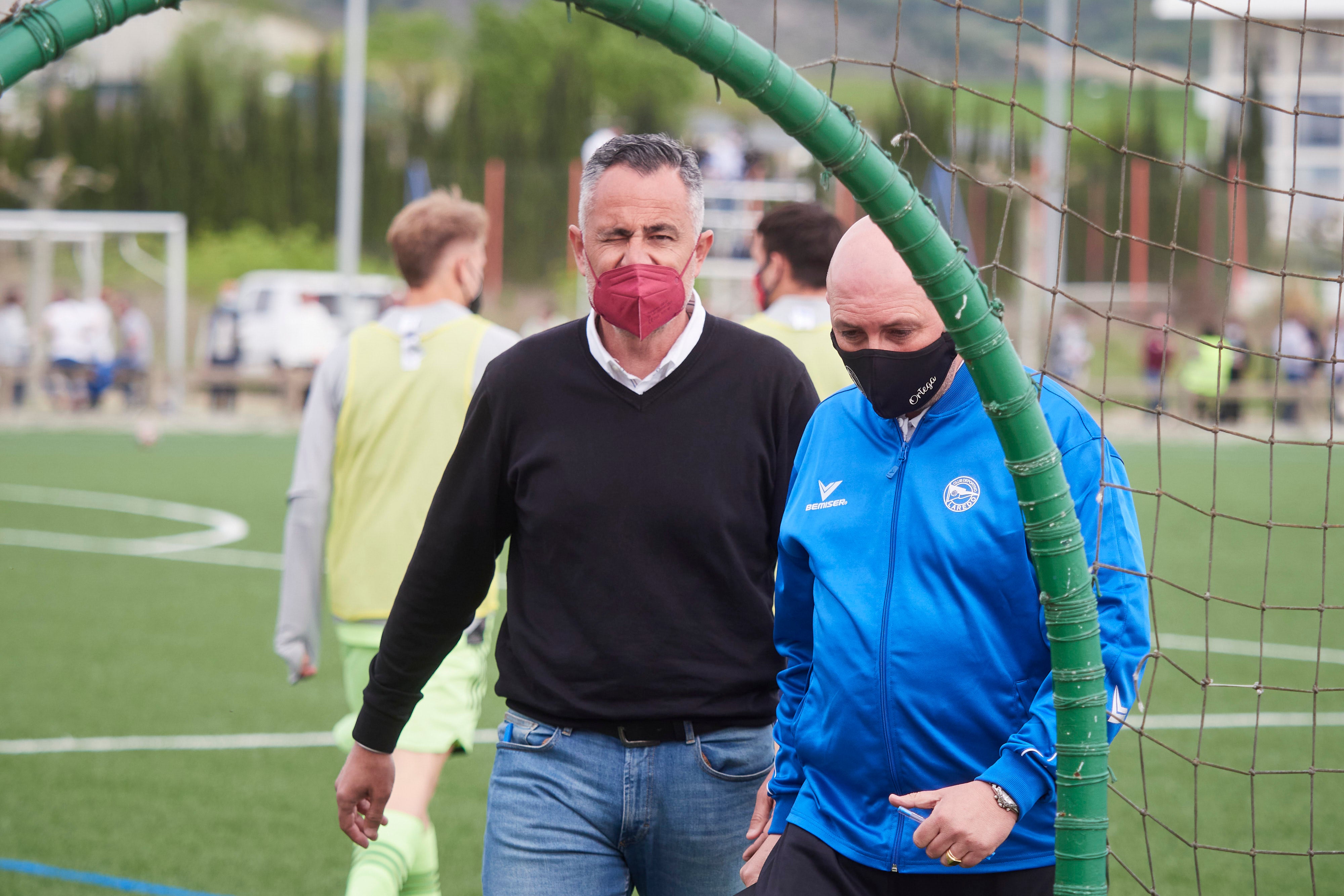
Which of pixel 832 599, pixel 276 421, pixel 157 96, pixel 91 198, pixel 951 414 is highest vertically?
pixel 157 96

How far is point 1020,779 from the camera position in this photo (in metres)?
2.30

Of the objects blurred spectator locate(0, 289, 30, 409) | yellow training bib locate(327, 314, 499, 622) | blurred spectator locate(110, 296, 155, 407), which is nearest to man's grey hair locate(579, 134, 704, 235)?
yellow training bib locate(327, 314, 499, 622)

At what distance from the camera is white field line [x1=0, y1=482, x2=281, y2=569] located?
12.8m

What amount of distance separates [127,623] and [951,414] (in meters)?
8.63

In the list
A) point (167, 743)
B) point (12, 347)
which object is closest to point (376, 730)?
point (167, 743)

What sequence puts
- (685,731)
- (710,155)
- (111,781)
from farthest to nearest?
1. (710,155)
2. (111,781)
3. (685,731)

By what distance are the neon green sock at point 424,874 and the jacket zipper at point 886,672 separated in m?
2.01

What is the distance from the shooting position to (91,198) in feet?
187

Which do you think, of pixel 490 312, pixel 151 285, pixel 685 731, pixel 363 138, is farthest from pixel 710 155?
pixel 685 731

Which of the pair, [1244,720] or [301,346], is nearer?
[1244,720]

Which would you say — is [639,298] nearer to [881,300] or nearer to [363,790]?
[881,300]

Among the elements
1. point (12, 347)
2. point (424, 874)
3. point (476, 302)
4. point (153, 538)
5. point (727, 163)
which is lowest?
point (153, 538)

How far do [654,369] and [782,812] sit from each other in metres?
0.93

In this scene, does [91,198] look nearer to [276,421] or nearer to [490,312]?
[490,312]
